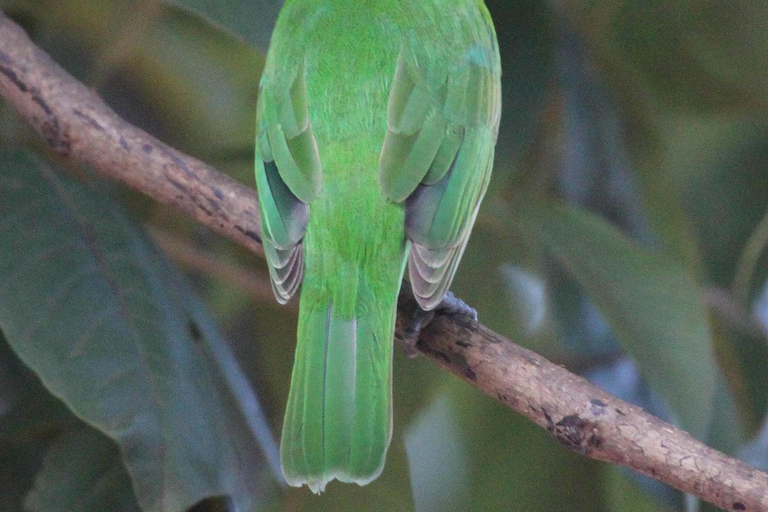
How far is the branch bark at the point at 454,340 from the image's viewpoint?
4.40 ft

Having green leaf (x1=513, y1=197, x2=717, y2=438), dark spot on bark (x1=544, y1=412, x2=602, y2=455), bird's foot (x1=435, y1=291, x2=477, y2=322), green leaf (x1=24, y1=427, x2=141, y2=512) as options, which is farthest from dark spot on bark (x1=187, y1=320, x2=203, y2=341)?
dark spot on bark (x1=544, y1=412, x2=602, y2=455)

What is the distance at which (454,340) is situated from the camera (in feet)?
5.44

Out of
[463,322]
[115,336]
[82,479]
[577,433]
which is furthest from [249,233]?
[577,433]

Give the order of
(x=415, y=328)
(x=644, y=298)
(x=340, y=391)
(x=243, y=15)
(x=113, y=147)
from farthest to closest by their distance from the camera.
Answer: (x=644, y=298) → (x=243, y=15) → (x=113, y=147) → (x=415, y=328) → (x=340, y=391)

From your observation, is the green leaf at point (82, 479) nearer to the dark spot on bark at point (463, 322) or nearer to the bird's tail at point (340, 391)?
the bird's tail at point (340, 391)

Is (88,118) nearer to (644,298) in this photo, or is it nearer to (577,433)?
(577,433)

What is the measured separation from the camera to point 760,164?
283 cm

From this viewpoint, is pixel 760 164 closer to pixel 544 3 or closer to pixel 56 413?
pixel 544 3

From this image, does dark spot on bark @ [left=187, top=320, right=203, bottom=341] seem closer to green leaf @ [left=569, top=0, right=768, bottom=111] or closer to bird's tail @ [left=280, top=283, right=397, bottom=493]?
bird's tail @ [left=280, top=283, right=397, bottom=493]

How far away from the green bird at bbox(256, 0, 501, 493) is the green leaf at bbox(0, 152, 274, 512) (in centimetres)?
31

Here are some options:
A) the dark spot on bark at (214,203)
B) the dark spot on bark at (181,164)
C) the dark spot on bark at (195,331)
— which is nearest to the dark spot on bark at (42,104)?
the dark spot on bark at (181,164)

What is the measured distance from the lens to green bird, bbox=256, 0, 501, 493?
1.63 m

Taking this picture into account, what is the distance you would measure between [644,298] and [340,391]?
3.00ft

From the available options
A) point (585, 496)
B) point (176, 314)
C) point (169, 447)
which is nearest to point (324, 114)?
point (176, 314)
